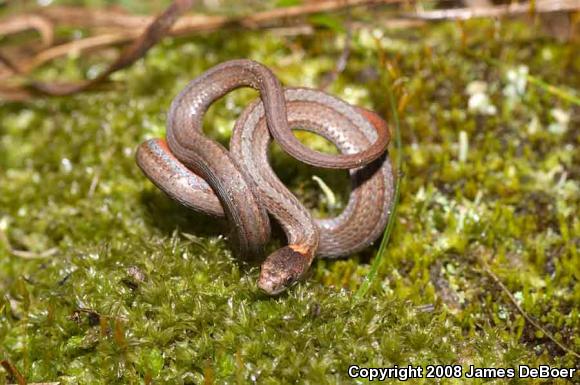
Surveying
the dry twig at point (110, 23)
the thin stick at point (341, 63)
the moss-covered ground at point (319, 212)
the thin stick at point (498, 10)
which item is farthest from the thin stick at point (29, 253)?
the thin stick at point (498, 10)

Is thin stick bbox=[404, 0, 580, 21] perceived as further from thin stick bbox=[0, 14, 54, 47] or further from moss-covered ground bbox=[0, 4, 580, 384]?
thin stick bbox=[0, 14, 54, 47]

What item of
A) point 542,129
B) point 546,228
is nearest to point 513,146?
point 542,129

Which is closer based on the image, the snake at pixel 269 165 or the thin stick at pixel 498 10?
the snake at pixel 269 165

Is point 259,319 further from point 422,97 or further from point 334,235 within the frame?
point 422,97

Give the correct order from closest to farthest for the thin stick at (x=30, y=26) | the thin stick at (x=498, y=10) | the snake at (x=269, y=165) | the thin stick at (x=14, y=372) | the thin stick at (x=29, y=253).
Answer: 1. the thin stick at (x=14, y=372)
2. the snake at (x=269, y=165)
3. the thin stick at (x=29, y=253)
4. the thin stick at (x=498, y=10)
5. the thin stick at (x=30, y=26)

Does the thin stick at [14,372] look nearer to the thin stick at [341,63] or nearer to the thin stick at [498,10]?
the thin stick at [341,63]

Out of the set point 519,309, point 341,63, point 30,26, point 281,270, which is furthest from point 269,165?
point 30,26

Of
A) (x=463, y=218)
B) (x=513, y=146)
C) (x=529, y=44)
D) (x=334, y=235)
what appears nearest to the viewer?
(x=334, y=235)
